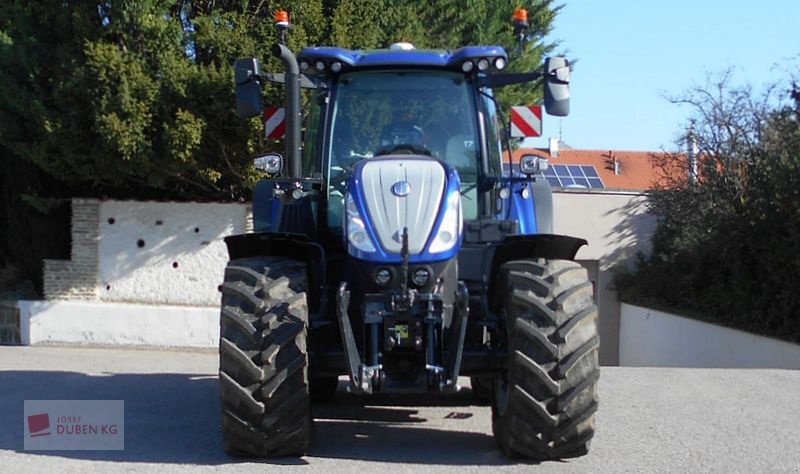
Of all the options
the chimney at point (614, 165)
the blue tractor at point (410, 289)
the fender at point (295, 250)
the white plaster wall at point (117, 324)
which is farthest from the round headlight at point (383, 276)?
the chimney at point (614, 165)

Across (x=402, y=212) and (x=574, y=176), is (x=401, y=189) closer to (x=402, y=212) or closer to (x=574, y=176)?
(x=402, y=212)

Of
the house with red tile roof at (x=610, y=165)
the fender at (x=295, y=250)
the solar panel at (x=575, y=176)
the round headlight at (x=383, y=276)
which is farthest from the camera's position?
the house with red tile roof at (x=610, y=165)

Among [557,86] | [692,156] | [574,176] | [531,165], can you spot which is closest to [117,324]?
[531,165]

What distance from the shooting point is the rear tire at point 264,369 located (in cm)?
552

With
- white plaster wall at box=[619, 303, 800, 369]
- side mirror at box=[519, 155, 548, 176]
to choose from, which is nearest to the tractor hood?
side mirror at box=[519, 155, 548, 176]

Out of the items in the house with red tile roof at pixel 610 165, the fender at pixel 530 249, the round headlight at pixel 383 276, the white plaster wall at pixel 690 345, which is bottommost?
the white plaster wall at pixel 690 345

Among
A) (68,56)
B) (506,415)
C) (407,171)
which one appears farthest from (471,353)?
(68,56)

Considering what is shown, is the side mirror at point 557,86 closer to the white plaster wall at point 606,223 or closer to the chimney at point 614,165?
the white plaster wall at point 606,223

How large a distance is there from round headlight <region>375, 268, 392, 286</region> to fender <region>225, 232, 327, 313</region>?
0.60m

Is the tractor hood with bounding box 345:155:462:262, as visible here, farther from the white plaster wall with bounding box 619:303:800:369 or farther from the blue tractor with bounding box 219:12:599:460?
the white plaster wall with bounding box 619:303:800:369

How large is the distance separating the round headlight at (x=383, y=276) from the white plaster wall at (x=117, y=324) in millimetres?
8413

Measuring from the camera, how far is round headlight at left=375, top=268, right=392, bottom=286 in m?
5.64

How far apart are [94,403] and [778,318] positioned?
9.55m

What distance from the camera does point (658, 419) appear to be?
7.38 meters
